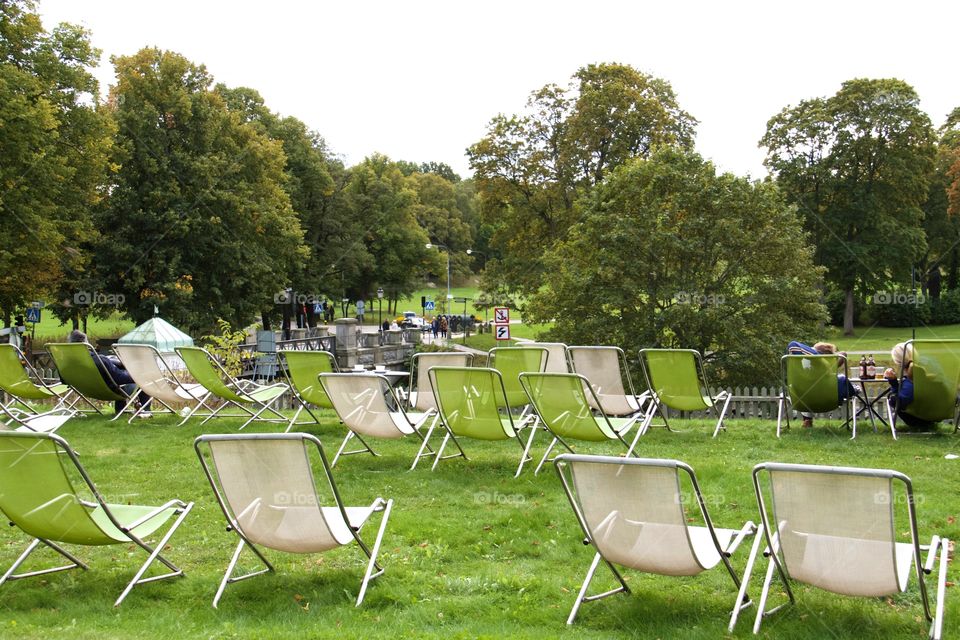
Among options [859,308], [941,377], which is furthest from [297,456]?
[859,308]

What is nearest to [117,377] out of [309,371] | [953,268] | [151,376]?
[151,376]

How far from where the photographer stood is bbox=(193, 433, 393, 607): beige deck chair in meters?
4.75

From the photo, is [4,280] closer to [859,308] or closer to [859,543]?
[859,543]

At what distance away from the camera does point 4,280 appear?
2834 centimetres

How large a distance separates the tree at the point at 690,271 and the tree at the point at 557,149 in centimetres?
1097

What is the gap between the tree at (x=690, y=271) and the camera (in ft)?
85.5

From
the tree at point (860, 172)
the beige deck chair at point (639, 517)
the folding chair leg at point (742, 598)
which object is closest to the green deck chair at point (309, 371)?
the beige deck chair at point (639, 517)

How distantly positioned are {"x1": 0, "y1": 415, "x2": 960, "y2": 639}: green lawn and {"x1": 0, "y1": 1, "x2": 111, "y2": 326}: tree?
21.2 metres

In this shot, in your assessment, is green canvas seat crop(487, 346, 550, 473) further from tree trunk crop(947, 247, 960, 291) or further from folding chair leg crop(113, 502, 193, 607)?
tree trunk crop(947, 247, 960, 291)

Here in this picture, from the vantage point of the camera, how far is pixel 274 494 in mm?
4863

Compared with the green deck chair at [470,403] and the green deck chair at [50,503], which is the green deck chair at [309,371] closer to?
the green deck chair at [470,403]

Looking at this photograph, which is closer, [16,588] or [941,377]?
[16,588]

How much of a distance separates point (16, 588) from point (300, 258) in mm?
41787

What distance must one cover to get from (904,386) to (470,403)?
4.85 meters
